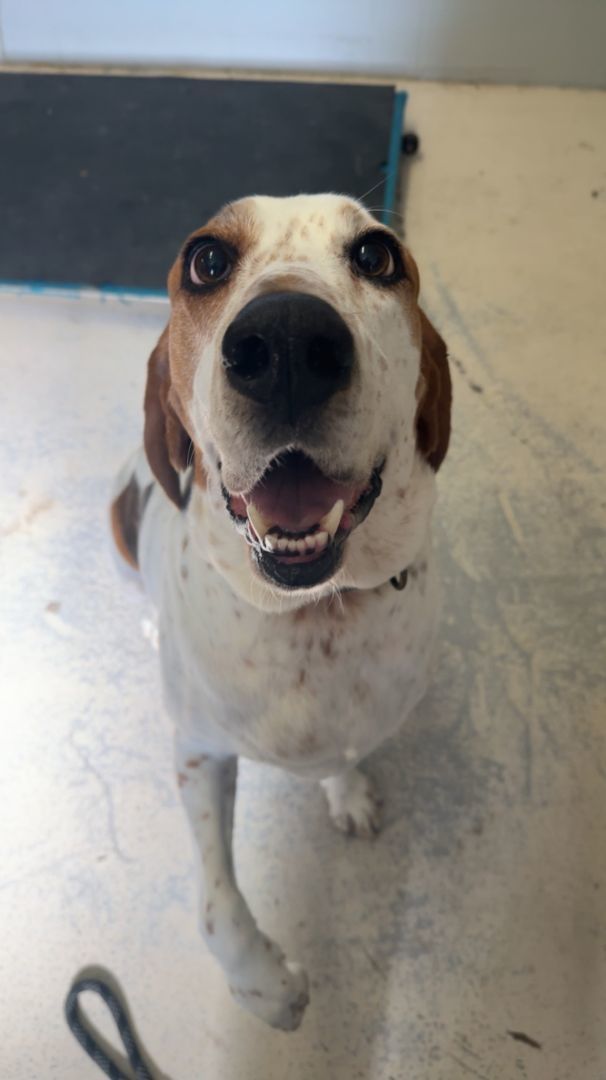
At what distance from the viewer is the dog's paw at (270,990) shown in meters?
1.35

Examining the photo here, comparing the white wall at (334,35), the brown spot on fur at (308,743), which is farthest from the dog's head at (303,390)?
the white wall at (334,35)

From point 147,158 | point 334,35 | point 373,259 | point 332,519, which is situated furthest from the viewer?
point 334,35

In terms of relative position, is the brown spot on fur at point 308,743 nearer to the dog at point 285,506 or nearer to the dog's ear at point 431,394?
the dog at point 285,506

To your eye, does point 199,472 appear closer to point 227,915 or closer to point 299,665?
point 299,665

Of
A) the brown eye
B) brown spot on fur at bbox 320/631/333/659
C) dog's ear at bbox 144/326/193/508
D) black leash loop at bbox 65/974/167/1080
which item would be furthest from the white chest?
black leash loop at bbox 65/974/167/1080

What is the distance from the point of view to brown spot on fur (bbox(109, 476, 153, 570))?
5.61 feet

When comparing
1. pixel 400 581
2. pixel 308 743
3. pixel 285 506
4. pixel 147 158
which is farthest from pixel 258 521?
pixel 147 158

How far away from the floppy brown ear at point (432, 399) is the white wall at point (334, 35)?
97.7 inches

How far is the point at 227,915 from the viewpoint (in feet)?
4.39

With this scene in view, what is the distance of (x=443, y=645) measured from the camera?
1973 millimetres

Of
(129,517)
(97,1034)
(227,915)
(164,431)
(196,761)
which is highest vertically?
(164,431)

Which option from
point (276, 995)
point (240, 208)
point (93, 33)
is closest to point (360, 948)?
point (276, 995)

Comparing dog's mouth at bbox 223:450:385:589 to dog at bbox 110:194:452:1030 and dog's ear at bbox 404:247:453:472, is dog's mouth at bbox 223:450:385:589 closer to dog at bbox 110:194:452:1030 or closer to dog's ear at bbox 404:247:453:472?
dog at bbox 110:194:452:1030

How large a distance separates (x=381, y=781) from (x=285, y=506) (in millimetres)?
1009
